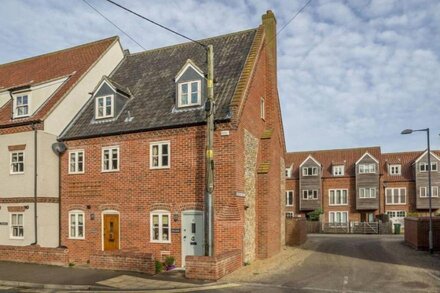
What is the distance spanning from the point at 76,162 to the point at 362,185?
39766mm

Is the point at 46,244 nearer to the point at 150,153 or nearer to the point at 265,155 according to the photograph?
the point at 150,153

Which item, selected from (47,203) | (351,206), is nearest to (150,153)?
(47,203)

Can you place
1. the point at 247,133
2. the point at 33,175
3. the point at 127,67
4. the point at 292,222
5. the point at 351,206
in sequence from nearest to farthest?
the point at 247,133
the point at 33,175
the point at 127,67
the point at 292,222
the point at 351,206

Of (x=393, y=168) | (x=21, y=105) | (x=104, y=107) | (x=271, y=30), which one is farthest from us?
(x=393, y=168)

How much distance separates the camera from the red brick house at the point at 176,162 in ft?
60.3

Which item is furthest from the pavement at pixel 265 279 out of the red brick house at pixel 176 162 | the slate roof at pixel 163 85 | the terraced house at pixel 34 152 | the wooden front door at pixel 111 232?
the slate roof at pixel 163 85

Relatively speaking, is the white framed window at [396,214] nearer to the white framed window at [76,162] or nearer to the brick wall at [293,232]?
the brick wall at [293,232]

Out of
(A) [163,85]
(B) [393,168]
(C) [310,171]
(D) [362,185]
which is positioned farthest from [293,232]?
(B) [393,168]

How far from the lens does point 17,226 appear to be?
21891 mm

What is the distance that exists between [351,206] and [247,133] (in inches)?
1514

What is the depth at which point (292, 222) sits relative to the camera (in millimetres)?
30047

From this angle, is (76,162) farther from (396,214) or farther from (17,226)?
(396,214)

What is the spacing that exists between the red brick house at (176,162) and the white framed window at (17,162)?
81.5 inches

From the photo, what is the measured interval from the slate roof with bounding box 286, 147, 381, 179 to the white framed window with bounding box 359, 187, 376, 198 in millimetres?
2332
